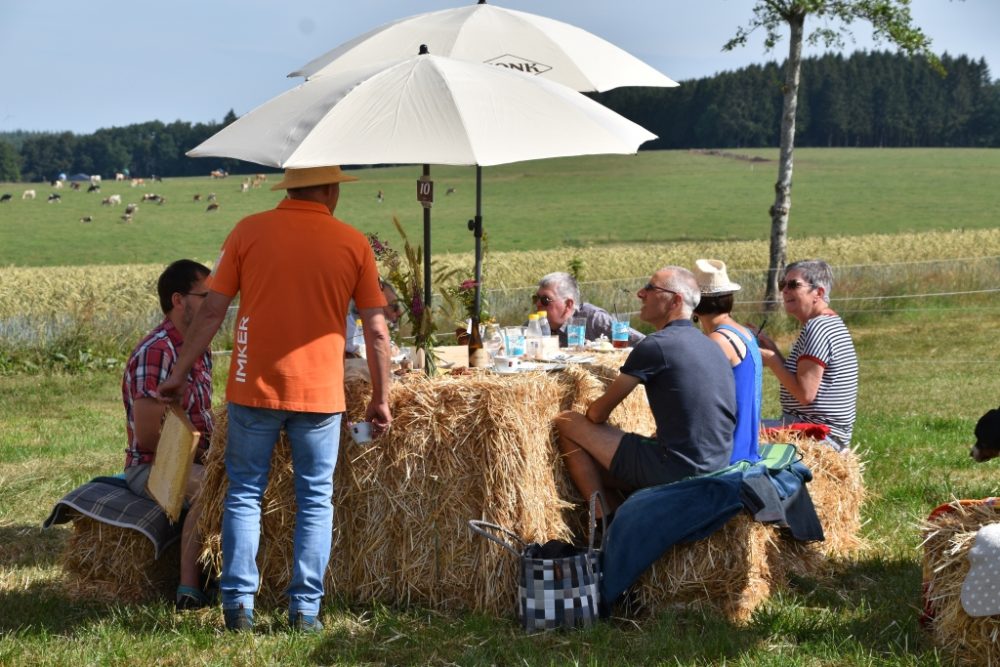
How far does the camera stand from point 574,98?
5.50m

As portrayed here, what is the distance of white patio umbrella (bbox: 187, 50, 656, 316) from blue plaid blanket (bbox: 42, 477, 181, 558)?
1.62m

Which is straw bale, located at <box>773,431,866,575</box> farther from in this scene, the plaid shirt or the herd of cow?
the herd of cow

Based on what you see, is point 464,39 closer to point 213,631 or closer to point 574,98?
point 574,98

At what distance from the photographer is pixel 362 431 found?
4.93 metres

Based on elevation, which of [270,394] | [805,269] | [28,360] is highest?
[805,269]

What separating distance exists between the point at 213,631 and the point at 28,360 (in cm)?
913

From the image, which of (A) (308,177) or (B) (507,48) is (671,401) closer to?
(A) (308,177)

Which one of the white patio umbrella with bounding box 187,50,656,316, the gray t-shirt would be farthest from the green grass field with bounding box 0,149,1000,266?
the gray t-shirt

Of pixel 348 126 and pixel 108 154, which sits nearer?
pixel 348 126

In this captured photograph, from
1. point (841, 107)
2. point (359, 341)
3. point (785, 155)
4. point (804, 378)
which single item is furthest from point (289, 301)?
point (841, 107)

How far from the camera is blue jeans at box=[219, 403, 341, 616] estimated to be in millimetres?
4746

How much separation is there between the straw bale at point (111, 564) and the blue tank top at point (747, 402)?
2.71 meters

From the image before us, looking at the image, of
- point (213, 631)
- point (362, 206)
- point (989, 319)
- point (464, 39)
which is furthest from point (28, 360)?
point (362, 206)

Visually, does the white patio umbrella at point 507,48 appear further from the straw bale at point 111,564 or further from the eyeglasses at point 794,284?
the straw bale at point 111,564
